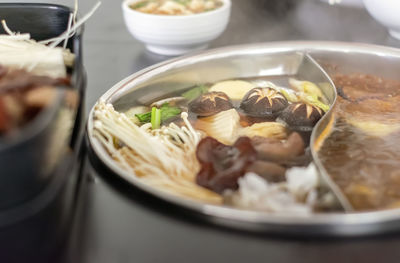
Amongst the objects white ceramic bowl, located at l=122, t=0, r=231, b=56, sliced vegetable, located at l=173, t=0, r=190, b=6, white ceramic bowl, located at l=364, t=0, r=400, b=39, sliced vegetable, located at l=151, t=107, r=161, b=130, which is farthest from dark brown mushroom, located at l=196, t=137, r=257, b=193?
white ceramic bowl, located at l=364, t=0, r=400, b=39

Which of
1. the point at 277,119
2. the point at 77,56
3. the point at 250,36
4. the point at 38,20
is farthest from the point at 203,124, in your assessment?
the point at 250,36

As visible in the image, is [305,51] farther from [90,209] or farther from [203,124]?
[90,209]

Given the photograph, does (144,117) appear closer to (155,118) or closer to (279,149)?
(155,118)

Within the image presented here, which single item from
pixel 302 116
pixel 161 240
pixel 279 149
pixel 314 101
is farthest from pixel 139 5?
pixel 161 240

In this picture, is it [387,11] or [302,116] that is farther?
[387,11]

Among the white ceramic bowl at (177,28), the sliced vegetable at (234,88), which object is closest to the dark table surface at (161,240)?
the sliced vegetable at (234,88)

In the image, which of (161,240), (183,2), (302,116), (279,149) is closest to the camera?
(161,240)

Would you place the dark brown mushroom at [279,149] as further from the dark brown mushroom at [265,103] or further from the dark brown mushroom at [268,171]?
the dark brown mushroom at [265,103]
